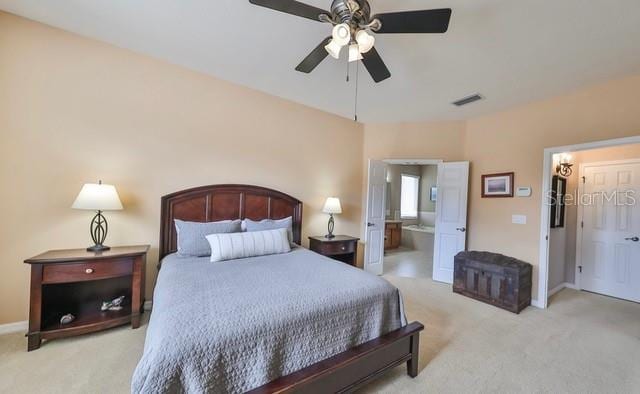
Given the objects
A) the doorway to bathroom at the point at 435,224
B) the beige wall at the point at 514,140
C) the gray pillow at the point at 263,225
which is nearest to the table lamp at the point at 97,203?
the gray pillow at the point at 263,225

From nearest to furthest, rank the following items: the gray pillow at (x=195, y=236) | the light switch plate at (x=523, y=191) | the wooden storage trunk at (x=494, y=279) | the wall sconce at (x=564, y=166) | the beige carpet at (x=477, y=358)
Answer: the beige carpet at (x=477, y=358), the gray pillow at (x=195, y=236), the wooden storage trunk at (x=494, y=279), the light switch plate at (x=523, y=191), the wall sconce at (x=564, y=166)

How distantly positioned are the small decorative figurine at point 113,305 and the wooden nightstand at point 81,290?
0.04 meters

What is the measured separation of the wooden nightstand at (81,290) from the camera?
209 centimetres

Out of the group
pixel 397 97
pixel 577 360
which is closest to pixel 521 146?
pixel 397 97

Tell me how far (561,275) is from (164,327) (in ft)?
18.2

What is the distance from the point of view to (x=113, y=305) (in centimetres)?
253

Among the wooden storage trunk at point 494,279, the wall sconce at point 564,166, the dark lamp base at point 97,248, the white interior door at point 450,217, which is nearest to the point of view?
the dark lamp base at point 97,248

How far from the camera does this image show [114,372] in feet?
6.16

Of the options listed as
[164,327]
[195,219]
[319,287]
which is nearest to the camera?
[164,327]

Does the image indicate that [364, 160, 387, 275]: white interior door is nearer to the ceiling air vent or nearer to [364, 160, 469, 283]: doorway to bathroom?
[364, 160, 469, 283]: doorway to bathroom

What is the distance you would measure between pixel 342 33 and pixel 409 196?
7157 mm

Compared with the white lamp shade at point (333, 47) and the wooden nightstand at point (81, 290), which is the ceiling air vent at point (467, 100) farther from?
the wooden nightstand at point (81, 290)

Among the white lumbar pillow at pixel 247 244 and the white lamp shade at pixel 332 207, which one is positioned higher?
Answer: the white lamp shade at pixel 332 207

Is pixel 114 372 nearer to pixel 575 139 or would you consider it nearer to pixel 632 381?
pixel 632 381
